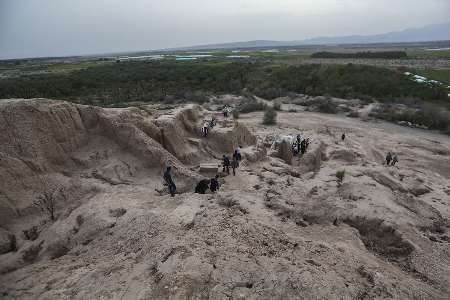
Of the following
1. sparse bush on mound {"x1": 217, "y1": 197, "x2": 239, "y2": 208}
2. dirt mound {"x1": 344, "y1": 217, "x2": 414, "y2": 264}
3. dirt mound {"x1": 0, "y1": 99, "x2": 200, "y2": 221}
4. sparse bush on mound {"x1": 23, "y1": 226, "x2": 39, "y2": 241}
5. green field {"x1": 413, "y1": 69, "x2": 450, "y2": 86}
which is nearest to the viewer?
dirt mound {"x1": 344, "y1": 217, "x2": 414, "y2": 264}

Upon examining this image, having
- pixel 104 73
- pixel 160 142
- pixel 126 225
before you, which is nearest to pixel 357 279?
pixel 126 225

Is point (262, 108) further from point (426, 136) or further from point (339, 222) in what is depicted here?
point (339, 222)

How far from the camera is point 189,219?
8.64 metres

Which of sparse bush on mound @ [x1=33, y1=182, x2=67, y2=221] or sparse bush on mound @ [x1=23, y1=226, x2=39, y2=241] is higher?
sparse bush on mound @ [x1=33, y1=182, x2=67, y2=221]

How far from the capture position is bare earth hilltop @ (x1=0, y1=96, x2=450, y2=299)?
682 centimetres

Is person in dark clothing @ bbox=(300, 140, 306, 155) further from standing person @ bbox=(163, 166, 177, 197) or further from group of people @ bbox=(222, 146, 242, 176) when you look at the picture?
standing person @ bbox=(163, 166, 177, 197)

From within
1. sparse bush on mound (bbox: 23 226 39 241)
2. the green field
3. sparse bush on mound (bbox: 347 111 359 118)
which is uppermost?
the green field

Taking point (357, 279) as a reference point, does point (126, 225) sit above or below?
above

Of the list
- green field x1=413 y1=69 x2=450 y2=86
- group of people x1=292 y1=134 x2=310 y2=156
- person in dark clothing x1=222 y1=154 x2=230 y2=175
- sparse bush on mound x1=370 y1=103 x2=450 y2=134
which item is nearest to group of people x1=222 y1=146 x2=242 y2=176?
person in dark clothing x1=222 y1=154 x2=230 y2=175

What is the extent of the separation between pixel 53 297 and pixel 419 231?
9.30m

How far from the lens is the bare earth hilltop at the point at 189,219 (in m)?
6.82

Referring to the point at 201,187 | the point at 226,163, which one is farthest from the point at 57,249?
the point at 226,163

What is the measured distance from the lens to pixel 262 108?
35.2m

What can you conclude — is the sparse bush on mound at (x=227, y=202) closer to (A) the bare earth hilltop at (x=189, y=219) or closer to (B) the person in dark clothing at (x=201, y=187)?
Result: (A) the bare earth hilltop at (x=189, y=219)
